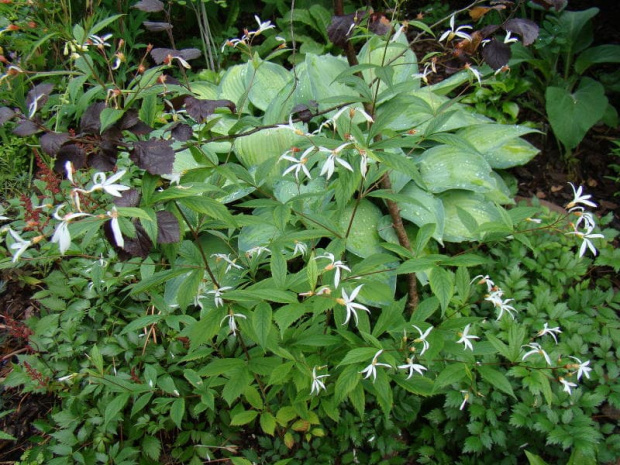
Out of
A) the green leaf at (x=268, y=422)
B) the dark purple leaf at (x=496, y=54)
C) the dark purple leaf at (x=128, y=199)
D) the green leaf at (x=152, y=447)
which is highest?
the dark purple leaf at (x=496, y=54)

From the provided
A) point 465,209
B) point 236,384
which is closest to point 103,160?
point 236,384

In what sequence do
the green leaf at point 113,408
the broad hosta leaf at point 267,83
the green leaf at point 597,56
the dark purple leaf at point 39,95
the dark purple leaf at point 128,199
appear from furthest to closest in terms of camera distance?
1. the green leaf at point 597,56
2. the broad hosta leaf at point 267,83
3. the green leaf at point 113,408
4. the dark purple leaf at point 39,95
5. the dark purple leaf at point 128,199

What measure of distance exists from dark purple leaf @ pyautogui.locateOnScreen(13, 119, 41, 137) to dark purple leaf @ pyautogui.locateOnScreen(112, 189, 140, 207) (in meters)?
0.24

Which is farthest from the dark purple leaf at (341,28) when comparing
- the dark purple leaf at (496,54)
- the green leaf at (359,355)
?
the green leaf at (359,355)

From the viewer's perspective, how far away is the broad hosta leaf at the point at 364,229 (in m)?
2.16

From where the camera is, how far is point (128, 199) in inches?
40.9

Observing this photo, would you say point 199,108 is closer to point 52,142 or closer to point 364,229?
point 52,142

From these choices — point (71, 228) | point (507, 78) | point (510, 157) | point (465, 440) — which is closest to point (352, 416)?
point (465, 440)

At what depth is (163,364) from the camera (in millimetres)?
2039

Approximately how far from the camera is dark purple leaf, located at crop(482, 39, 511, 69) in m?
1.33

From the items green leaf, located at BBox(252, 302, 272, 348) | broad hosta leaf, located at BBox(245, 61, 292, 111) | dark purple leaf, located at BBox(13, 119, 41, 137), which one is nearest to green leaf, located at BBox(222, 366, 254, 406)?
green leaf, located at BBox(252, 302, 272, 348)

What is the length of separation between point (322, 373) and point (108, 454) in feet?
2.85

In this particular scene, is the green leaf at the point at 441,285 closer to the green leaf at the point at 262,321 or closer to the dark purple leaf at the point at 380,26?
the green leaf at the point at 262,321

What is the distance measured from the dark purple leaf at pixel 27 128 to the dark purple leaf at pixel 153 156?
0.21 metres
